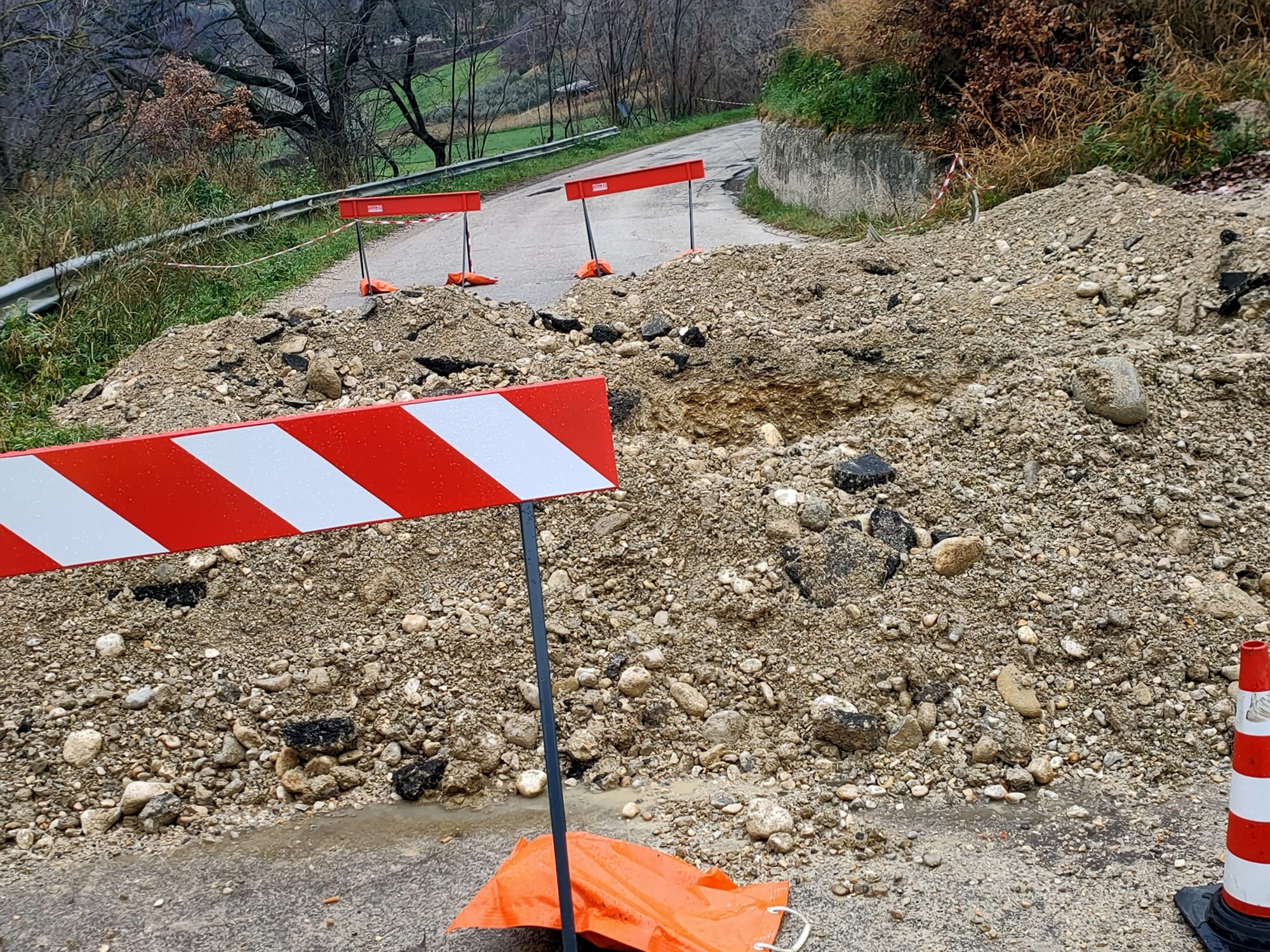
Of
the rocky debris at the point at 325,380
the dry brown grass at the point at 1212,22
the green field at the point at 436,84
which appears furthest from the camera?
the green field at the point at 436,84

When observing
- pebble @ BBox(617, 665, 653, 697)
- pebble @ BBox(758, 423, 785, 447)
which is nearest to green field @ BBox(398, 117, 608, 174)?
pebble @ BBox(758, 423, 785, 447)

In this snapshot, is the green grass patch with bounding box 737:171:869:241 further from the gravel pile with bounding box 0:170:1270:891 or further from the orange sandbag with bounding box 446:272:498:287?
the gravel pile with bounding box 0:170:1270:891

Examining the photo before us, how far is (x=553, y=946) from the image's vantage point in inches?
113

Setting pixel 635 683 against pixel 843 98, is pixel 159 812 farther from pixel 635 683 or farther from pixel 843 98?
pixel 843 98

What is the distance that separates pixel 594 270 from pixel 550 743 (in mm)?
8830

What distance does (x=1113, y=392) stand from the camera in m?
4.68

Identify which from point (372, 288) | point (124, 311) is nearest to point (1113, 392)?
point (372, 288)

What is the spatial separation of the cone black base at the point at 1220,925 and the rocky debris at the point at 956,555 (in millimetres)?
1559

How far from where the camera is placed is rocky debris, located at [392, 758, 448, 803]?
A: 3.62 meters

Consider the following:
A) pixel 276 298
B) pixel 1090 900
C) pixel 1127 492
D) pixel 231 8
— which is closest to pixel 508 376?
pixel 1127 492

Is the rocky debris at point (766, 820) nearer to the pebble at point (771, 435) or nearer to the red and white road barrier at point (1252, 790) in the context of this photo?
the red and white road barrier at point (1252, 790)

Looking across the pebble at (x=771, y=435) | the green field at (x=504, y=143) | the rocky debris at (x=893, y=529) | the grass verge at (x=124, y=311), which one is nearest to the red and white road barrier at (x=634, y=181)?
the grass verge at (x=124, y=311)

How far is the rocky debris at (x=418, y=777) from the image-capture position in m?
3.62

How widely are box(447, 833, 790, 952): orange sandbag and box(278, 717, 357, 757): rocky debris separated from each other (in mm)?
978
